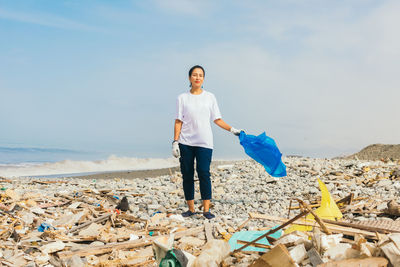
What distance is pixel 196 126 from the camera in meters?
6.14

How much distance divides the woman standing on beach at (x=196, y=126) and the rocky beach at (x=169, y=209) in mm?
1009

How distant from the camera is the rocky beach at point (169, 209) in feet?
15.2

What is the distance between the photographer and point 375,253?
313cm

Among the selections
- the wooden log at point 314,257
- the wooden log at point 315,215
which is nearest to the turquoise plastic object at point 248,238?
the wooden log at point 314,257

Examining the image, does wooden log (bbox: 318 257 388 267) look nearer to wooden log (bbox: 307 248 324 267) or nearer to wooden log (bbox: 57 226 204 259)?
wooden log (bbox: 307 248 324 267)

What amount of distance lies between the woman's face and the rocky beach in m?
2.28

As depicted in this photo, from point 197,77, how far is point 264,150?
181 cm

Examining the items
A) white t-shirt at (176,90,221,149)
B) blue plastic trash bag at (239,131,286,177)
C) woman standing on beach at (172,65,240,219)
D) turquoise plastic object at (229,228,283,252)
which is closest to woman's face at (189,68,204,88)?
woman standing on beach at (172,65,240,219)

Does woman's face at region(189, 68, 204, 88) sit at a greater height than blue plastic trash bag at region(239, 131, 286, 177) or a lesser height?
greater

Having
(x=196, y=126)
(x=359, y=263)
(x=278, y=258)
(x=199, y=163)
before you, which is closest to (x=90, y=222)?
(x=199, y=163)

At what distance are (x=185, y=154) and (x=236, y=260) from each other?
9.51 feet

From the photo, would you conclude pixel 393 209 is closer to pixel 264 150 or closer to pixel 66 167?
pixel 264 150

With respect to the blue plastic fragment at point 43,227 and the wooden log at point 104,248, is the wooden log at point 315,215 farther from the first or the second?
the blue plastic fragment at point 43,227

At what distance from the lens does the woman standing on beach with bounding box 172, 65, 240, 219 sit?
614cm
